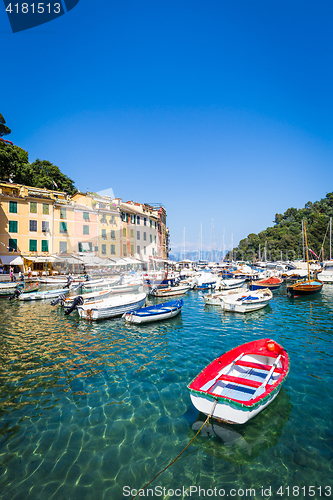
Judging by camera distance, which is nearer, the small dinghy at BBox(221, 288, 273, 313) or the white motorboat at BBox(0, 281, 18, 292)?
the small dinghy at BBox(221, 288, 273, 313)

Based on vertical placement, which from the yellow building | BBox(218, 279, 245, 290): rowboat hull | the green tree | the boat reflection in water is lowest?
the boat reflection in water

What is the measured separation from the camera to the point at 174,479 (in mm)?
5090

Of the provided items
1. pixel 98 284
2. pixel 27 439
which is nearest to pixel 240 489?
pixel 27 439

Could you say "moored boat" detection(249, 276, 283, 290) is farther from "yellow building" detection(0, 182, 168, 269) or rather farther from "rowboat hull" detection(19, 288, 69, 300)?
"yellow building" detection(0, 182, 168, 269)

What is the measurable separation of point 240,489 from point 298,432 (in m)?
2.49

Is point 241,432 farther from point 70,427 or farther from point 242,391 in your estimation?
point 70,427

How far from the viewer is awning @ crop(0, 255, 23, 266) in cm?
3516

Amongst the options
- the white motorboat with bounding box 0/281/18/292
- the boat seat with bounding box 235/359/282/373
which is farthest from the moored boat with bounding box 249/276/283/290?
the white motorboat with bounding box 0/281/18/292

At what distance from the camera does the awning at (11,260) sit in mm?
35156

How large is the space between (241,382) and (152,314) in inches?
393

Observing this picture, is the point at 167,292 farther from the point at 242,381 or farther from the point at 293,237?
the point at 293,237

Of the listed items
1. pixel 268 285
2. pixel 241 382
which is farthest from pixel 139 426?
pixel 268 285

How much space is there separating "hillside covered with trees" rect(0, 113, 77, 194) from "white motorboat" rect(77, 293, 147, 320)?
1235 inches

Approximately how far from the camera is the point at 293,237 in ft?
355
